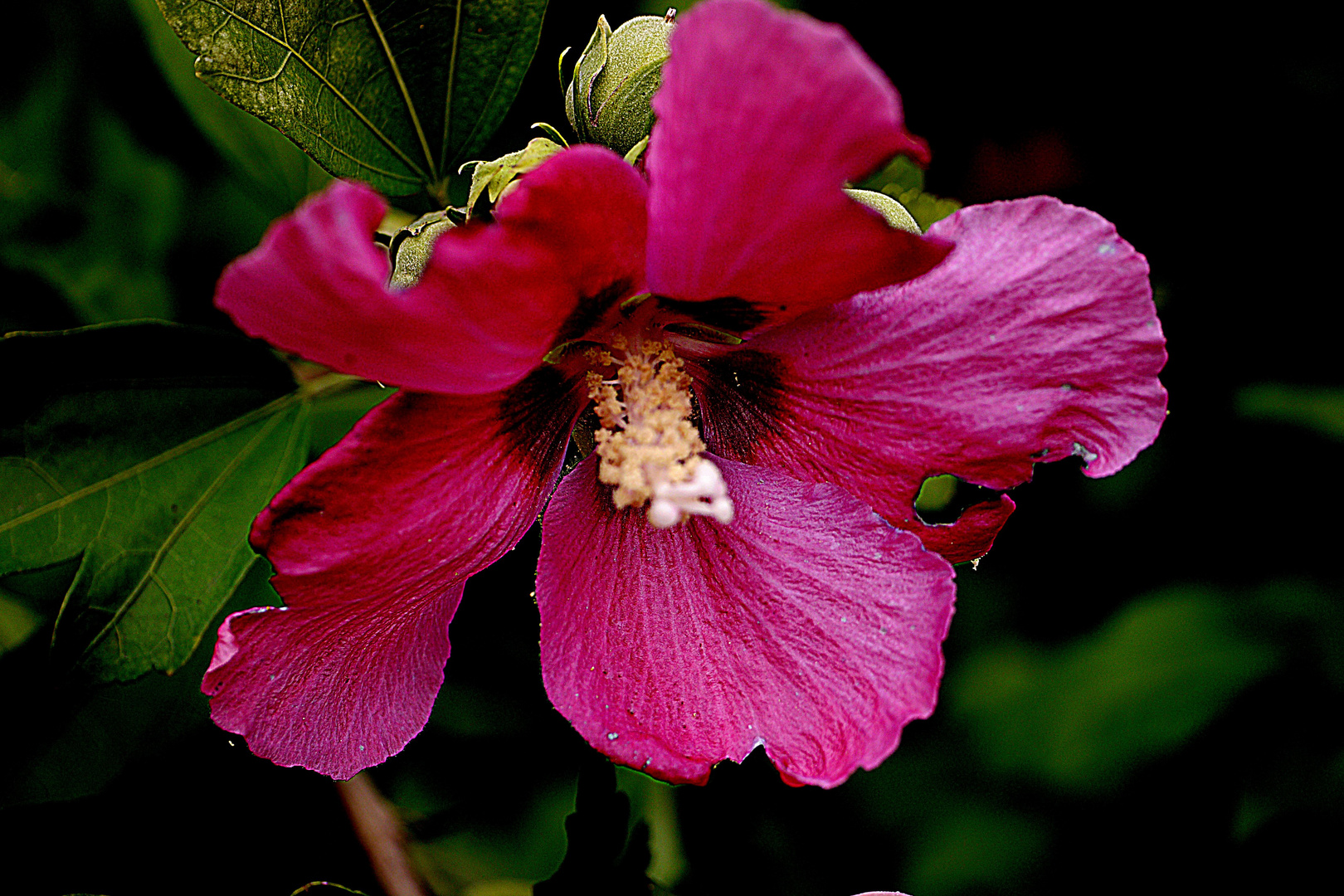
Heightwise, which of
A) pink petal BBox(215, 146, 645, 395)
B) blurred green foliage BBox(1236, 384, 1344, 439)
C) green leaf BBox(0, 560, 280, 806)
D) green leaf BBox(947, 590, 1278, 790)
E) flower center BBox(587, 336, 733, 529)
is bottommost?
green leaf BBox(947, 590, 1278, 790)

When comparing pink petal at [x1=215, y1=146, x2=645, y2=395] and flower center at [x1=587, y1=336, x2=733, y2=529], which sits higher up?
pink petal at [x1=215, y1=146, x2=645, y2=395]

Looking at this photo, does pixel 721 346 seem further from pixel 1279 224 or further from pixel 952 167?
pixel 1279 224

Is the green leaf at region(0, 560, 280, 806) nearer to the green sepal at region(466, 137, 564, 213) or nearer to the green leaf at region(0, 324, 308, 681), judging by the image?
the green leaf at region(0, 324, 308, 681)

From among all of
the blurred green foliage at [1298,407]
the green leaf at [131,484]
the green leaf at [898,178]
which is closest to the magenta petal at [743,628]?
the green leaf at [131,484]

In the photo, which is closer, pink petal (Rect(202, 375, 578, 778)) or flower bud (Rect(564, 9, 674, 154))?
pink petal (Rect(202, 375, 578, 778))

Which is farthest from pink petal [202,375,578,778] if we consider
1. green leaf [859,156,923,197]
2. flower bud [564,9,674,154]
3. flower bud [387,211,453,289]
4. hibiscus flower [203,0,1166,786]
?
green leaf [859,156,923,197]

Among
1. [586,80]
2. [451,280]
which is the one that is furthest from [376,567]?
[586,80]

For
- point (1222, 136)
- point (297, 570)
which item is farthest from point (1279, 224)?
point (297, 570)

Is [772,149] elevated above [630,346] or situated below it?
above
